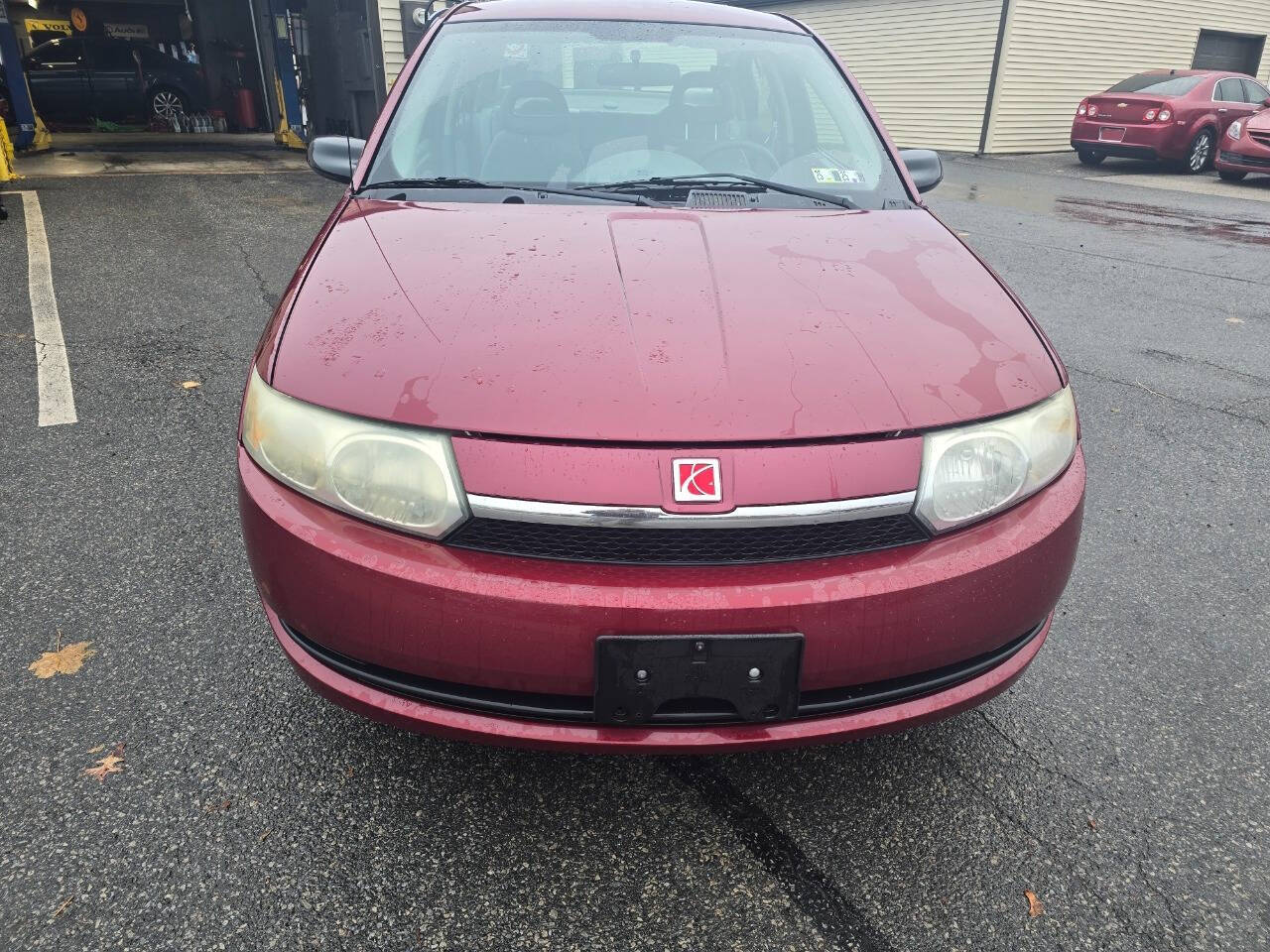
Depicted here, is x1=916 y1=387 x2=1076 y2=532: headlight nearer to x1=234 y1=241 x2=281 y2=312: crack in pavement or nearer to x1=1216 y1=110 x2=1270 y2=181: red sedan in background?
x1=234 y1=241 x2=281 y2=312: crack in pavement

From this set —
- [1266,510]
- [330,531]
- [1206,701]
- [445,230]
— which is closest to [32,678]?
[330,531]

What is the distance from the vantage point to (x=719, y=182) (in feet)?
8.17

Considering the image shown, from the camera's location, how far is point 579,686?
1463mm

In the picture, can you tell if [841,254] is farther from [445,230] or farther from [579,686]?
[579,686]

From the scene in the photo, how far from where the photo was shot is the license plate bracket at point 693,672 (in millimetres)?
1425

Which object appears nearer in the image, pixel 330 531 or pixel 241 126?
pixel 330 531

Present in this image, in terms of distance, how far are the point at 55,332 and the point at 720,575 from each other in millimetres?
4826

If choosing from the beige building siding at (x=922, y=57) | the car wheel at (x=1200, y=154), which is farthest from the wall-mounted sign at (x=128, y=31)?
the car wheel at (x=1200, y=154)

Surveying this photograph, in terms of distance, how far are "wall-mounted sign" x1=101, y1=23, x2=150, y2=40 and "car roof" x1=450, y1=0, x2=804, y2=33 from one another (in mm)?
22089

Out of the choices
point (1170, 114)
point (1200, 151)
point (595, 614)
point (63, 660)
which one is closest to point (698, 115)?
point (595, 614)

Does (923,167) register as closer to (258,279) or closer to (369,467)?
(369,467)

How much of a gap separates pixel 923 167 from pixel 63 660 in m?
2.97

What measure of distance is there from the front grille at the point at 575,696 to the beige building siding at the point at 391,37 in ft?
36.7

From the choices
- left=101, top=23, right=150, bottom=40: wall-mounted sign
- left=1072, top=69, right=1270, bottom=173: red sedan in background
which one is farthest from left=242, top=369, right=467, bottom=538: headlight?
left=101, top=23, right=150, bottom=40: wall-mounted sign
